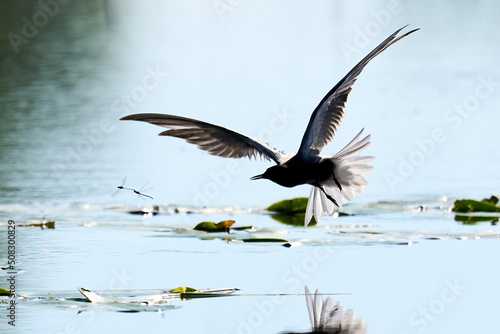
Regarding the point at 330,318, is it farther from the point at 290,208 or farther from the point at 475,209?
the point at 475,209

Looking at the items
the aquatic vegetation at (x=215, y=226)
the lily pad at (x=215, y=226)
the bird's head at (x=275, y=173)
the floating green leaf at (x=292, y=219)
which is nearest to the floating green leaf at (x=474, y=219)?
the floating green leaf at (x=292, y=219)

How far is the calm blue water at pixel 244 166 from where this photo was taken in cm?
598

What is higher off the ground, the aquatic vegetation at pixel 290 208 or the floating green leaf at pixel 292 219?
the aquatic vegetation at pixel 290 208

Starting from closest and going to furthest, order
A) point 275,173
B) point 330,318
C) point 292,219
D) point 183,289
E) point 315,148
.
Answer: point 330,318 < point 183,289 < point 275,173 < point 315,148 < point 292,219

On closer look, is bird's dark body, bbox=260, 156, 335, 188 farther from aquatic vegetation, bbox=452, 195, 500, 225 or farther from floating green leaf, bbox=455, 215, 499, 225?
aquatic vegetation, bbox=452, 195, 500, 225

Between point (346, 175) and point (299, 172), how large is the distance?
0.42 metres

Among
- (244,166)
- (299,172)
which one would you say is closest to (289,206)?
(244,166)

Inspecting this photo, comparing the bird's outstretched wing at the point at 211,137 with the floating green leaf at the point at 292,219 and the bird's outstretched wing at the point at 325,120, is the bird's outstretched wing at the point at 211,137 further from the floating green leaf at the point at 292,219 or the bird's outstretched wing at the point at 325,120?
the floating green leaf at the point at 292,219

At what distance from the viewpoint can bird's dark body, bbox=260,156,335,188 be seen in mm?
6160

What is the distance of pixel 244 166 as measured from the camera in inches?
420

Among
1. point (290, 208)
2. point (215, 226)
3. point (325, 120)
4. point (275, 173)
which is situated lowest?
point (215, 226)

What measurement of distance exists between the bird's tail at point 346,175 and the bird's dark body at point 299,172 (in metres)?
0.05

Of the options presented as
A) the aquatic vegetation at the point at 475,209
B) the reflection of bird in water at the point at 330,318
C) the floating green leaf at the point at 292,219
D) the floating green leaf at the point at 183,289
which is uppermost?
the aquatic vegetation at the point at 475,209

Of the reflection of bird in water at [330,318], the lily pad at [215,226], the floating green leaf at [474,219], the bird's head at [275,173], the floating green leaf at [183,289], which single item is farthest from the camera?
the floating green leaf at [474,219]
